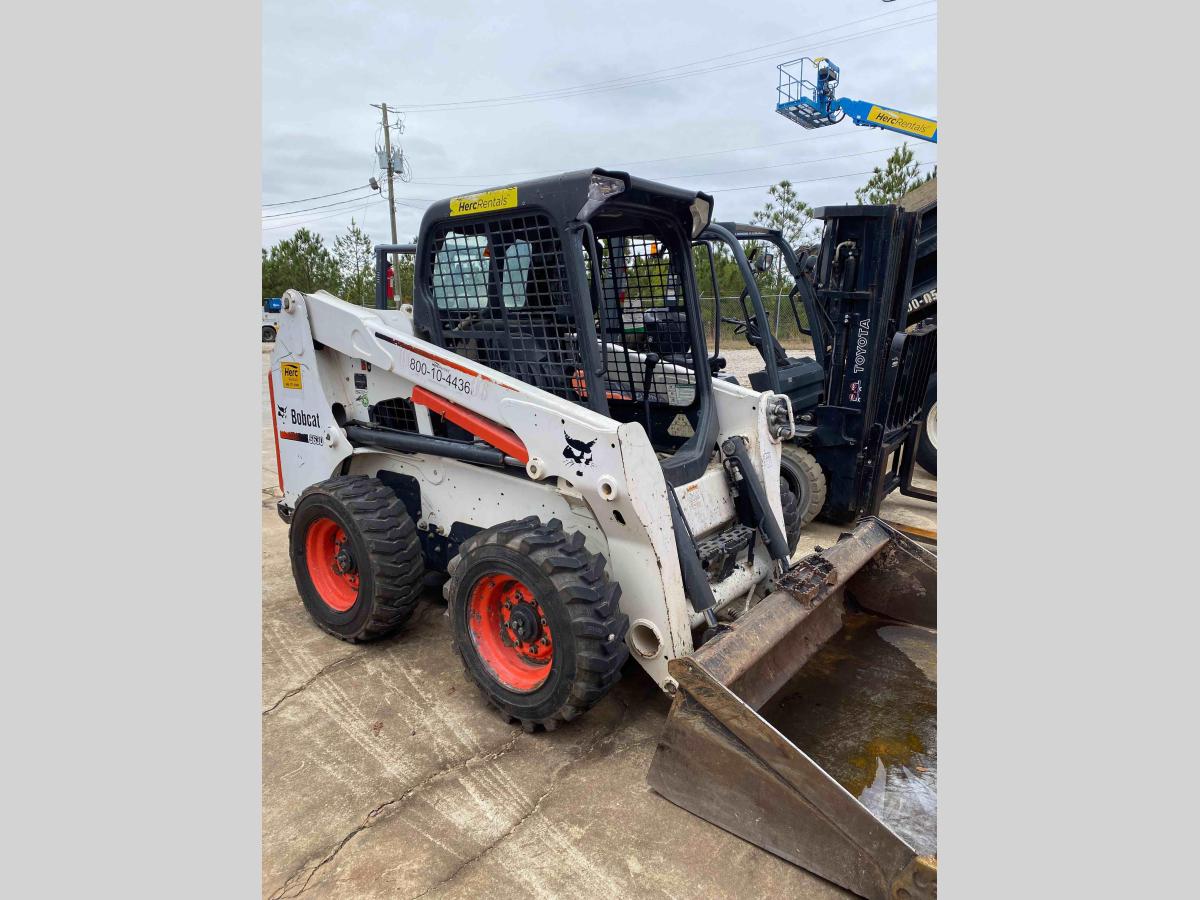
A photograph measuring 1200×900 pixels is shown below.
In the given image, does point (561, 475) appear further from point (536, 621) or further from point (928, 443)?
point (928, 443)

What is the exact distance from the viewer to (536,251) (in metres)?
3.41

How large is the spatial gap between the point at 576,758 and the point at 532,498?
44.1 inches

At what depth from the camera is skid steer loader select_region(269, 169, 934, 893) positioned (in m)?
2.98

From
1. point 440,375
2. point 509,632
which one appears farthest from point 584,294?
point 509,632

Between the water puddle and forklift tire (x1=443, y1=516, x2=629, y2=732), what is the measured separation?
34.2 inches

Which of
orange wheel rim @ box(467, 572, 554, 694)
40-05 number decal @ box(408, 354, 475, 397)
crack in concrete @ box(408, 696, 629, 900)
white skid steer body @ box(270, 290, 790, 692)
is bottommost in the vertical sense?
crack in concrete @ box(408, 696, 629, 900)

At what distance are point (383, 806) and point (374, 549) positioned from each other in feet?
4.14

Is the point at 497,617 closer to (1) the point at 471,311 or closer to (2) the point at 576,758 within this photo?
(2) the point at 576,758

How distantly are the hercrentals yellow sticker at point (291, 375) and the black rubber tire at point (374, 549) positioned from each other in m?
0.68

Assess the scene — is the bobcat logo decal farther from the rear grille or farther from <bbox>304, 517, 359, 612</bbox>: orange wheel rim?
the rear grille

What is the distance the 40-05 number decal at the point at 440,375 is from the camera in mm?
3404

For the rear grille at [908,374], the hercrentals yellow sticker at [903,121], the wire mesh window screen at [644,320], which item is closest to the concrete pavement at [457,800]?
the wire mesh window screen at [644,320]

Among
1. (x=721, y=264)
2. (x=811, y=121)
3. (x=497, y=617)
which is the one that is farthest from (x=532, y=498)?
(x=811, y=121)

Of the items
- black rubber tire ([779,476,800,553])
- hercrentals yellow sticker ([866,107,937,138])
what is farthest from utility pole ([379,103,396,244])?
→ black rubber tire ([779,476,800,553])
